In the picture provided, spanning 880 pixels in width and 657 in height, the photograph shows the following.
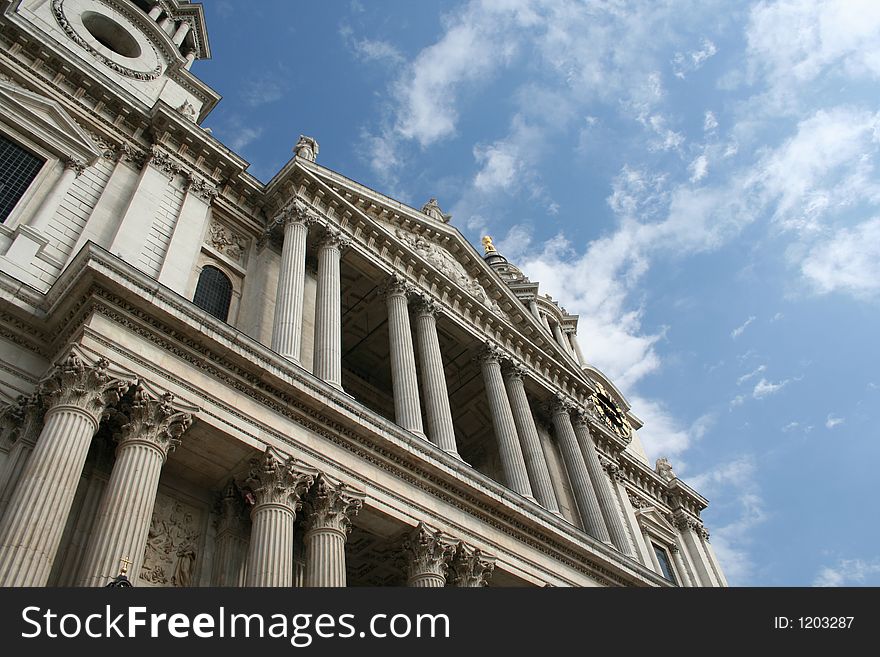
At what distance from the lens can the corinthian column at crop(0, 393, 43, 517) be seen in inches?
507

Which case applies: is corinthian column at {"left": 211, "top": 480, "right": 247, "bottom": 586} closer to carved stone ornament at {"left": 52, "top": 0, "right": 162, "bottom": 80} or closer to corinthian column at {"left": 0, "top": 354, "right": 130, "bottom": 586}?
corinthian column at {"left": 0, "top": 354, "right": 130, "bottom": 586}

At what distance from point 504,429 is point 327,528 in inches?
406

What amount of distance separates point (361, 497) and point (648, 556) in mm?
21245

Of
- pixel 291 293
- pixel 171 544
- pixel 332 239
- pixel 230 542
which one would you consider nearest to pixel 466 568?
pixel 230 542

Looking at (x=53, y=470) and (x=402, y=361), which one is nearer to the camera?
(x=53, y=470)

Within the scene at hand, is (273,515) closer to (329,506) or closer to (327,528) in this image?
(327,528)

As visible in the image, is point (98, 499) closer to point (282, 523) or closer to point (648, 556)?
point (282, 523)

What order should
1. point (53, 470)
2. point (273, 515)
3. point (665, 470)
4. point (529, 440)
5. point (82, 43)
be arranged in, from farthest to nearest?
point (665, 470) → point (82, 43) → point (529, 440) → point (273, 515) → point (53, 470)

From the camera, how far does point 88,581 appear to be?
11.2 m

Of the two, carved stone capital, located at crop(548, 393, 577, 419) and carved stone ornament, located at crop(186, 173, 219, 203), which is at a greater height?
carved stone ornament, located at crop(186, 173, 219, 203)

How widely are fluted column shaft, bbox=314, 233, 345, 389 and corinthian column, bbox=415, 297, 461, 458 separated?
323cm

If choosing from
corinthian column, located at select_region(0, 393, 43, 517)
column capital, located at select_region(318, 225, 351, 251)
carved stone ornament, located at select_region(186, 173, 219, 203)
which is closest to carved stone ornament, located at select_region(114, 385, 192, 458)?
corinthian column, located at select_region(0, 393, 43, 517)

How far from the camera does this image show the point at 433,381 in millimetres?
23203
